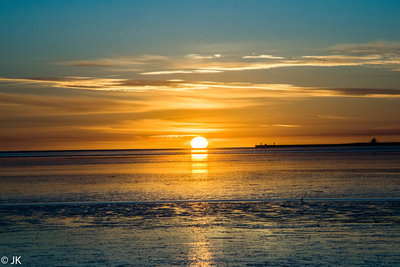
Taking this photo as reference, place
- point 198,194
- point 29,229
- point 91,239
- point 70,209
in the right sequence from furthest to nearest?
point 198,194 → point 70,209 → point 29,229 → point 91,239

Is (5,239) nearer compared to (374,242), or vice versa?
(374,242)

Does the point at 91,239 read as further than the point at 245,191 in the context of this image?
No

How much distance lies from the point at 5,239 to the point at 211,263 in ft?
23.8

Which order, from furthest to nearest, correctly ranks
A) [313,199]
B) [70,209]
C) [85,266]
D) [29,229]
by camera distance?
[313,199] → [70,209] → [29,229] → [85,266]

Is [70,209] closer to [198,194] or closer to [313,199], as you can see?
[198,194]

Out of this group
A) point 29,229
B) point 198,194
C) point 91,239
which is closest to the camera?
point 91,239

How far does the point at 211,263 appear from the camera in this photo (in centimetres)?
1269

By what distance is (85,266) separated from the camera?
41.5ft

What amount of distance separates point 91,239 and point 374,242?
870cm

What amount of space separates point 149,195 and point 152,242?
1389 centimetres

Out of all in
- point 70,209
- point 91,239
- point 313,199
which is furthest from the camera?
point 313,199

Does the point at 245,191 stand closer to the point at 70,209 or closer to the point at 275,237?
the point at 70,209

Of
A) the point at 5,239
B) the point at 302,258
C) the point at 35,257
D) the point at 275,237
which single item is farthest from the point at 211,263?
the point at 5,239

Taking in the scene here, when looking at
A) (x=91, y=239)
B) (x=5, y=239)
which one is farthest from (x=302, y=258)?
(x=5, y=239)
